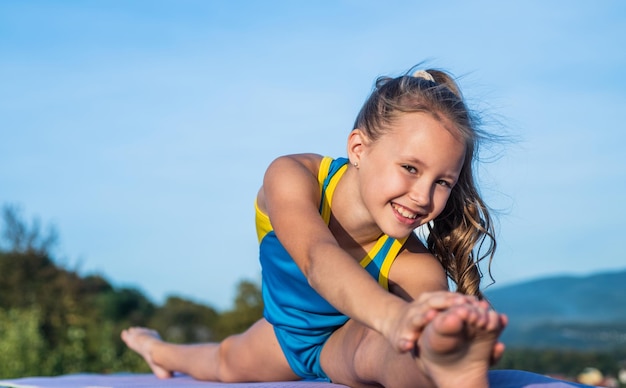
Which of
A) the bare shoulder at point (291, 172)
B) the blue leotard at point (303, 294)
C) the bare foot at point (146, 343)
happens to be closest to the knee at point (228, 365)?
the blue leotard at point (303, 294)

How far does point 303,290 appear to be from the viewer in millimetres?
2889

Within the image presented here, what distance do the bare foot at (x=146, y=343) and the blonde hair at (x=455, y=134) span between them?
5.45 ft

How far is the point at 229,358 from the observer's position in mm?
3408

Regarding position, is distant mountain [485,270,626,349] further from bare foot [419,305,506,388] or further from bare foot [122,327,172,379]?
bare foot [419,305,506,388]

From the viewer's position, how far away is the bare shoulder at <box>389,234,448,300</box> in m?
2.62

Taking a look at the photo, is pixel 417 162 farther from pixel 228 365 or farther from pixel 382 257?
pixel 228 365

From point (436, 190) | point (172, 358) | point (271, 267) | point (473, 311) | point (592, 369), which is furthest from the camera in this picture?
point (592, 369)

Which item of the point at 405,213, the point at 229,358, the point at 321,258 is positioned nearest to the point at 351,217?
the point at 405,213

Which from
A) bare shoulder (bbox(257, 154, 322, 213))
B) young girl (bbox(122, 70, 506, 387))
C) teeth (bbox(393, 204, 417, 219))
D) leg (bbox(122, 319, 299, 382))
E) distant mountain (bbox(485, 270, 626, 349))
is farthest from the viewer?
distant mountain (bbox(485, 270, 626, 349))

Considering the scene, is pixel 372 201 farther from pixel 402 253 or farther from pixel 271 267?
pixel 271 267

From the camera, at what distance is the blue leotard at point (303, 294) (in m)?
2.79

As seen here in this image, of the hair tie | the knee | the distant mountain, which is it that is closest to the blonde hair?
the hair tie

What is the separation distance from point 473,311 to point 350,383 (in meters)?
1.11

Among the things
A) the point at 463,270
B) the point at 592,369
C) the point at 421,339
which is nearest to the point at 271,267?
the point at 463,270
